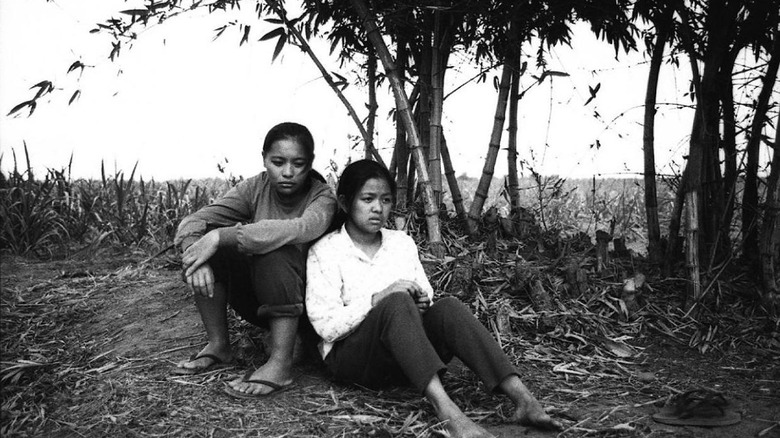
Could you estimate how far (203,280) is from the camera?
2326 mm

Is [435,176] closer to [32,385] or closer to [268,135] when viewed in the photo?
[268,135]

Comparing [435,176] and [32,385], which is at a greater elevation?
[435,176]

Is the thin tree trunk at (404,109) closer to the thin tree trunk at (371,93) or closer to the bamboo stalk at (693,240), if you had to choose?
the thin tree trunk at (371,93)

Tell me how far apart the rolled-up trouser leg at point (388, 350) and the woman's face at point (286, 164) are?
0.70 m

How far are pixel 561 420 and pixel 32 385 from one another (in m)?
2.01

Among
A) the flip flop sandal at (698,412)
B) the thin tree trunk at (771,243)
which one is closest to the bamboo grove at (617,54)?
the thin tree trunk at (771,243)

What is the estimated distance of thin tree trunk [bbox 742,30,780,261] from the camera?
3031 millimetres

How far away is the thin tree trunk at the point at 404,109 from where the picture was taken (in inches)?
123

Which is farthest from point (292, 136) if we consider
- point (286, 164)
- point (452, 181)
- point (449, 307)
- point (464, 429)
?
point (452, 181)

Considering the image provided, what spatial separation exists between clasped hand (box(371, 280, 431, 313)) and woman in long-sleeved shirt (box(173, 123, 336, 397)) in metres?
0.34

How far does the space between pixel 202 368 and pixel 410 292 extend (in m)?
0.96

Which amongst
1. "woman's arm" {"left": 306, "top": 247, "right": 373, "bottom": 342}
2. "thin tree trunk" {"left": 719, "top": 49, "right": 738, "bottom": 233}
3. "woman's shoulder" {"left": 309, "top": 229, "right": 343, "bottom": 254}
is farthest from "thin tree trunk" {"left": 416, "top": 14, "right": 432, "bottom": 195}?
"thin tree trunk" {"left": 719, "top": 49, "right": 738, "bottom": 233}

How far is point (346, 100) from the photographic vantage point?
3316 millimetres

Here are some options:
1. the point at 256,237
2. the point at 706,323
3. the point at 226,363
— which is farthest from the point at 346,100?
the point at 706,323
